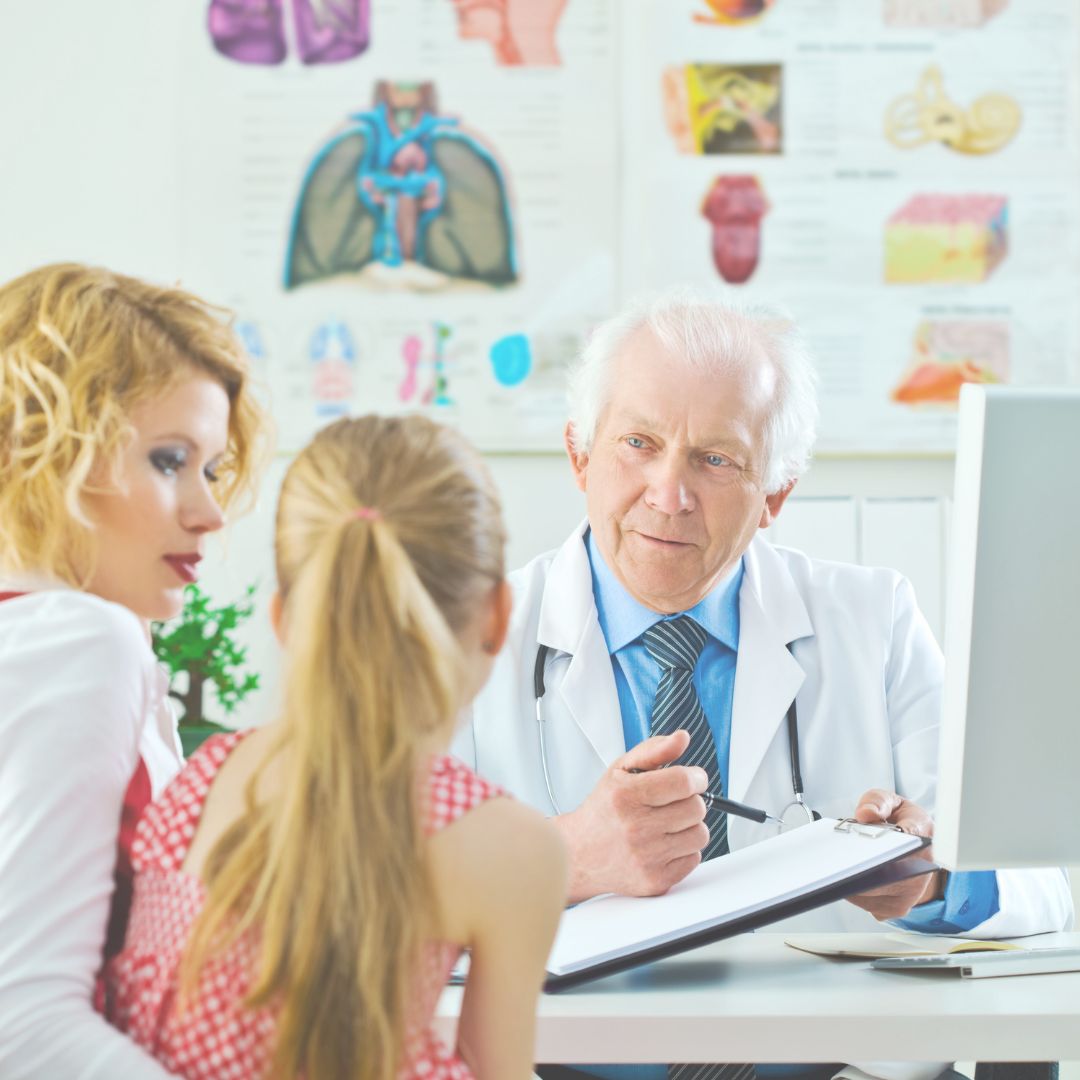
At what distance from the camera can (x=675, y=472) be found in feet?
5.22

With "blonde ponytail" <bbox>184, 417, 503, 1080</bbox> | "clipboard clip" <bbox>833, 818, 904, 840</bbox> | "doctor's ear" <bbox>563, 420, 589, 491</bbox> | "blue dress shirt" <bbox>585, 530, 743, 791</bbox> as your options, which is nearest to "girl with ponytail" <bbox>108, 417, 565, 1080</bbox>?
"blonde ponytail" <bbox>184, 417, 503, 1080</bbox>

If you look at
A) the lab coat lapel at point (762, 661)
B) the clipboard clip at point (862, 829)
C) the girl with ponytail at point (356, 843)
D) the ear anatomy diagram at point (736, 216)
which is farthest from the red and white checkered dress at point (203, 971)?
the ear anatomy diagram at point (736, 216)

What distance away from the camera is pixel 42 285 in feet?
3.10

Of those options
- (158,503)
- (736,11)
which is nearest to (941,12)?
(736,11)

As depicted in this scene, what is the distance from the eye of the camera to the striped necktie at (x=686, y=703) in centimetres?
150

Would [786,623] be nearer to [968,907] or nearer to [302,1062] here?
[968,907]

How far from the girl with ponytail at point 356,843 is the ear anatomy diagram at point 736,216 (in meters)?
1.78

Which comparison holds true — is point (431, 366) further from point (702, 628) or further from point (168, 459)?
point (168, 459)

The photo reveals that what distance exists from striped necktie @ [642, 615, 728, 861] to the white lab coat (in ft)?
0.12

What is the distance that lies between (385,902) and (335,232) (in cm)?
194

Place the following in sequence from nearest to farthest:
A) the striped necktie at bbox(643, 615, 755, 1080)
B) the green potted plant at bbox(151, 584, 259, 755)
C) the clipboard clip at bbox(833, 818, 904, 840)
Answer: the clipboard clip at bbox(833, 818, 904, 840) → the striped necktie at bbox(643, 615, 755, 1080) → the green potted plant at bbox(151, 584, 259, 755)

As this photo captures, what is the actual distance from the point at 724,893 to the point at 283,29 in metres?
1.95

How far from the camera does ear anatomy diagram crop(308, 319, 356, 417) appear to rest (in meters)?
2.48

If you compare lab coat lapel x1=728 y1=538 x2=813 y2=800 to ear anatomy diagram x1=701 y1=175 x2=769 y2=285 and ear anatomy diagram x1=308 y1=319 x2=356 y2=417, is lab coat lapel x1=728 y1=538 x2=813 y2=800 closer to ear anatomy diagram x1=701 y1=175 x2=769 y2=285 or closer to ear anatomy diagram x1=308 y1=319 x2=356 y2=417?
ear anatomy diagram x1=701 y1=175 x2=769 y2=285
